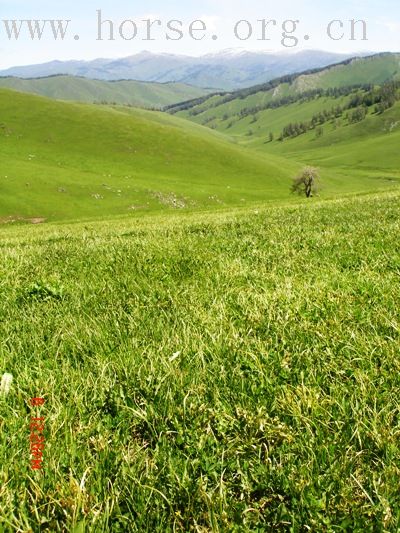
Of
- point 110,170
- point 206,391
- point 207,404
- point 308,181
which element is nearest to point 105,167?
point 110,170

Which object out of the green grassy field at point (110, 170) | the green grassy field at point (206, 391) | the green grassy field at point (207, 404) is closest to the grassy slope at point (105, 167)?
the green grassy field at point (110, 170)

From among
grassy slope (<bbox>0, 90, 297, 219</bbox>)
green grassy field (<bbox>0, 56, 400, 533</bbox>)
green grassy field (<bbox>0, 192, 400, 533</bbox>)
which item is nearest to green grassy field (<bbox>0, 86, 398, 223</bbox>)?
grassy slope (<bbox>0, 90, 297, 219</bbox>)

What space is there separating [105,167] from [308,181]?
63.7 metres

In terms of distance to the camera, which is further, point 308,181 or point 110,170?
point 110,170

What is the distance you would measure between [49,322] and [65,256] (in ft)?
15.0

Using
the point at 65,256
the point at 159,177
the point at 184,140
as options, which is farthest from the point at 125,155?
the point at 65,256

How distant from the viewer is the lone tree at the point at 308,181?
119188 millimetres

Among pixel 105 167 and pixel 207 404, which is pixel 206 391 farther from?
pixel 105 167

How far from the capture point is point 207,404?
2.93 m

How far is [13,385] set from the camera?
10.8 feet

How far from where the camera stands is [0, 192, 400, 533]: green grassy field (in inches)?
82.2

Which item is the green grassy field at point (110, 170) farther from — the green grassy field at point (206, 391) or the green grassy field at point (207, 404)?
the green grassy field at point (207, 404)

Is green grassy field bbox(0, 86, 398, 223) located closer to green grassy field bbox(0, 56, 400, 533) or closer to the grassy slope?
the grassy slope

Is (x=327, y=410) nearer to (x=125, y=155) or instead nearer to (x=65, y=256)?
(x=65, y=256)
